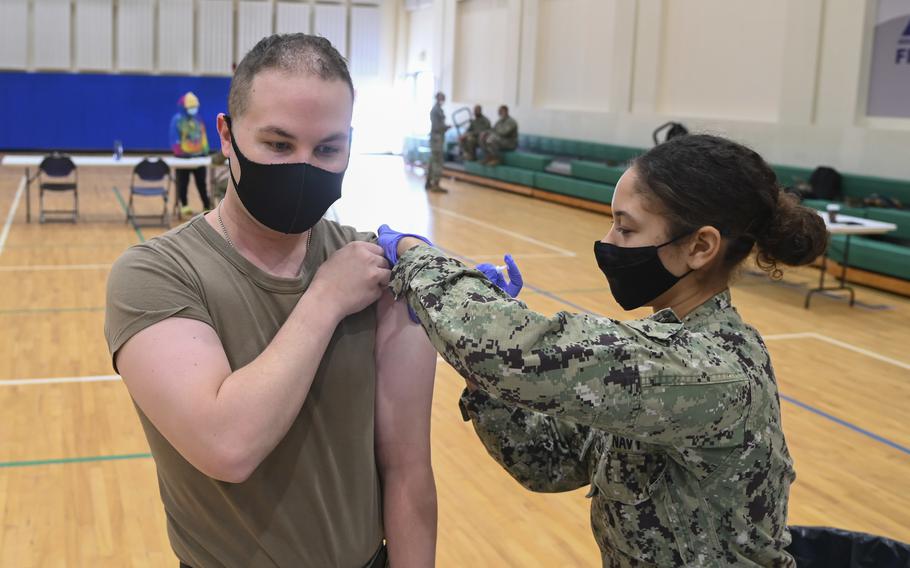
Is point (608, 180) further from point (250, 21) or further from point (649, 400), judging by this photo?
point (649, 400)

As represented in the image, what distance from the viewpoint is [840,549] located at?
248 centimetres

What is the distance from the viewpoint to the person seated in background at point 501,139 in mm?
19438

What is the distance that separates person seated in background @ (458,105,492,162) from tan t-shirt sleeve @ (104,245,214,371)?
19.0 metres

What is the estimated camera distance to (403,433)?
1667 mm

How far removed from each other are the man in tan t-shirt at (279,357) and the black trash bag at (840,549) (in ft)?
4.12

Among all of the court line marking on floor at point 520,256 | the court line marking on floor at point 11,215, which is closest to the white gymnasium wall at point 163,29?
the court line marking on floor at point 11,215

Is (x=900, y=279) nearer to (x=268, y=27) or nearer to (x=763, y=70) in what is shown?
(x=763, y=70)

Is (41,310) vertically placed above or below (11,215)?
below

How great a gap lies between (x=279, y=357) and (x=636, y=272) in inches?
27.5

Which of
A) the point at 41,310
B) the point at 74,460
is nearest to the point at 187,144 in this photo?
the point at 41,310

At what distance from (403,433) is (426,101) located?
24.7 metres

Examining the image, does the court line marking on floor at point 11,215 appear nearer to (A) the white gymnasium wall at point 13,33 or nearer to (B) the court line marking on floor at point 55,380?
(B) the court line marking on floor at point 55,380

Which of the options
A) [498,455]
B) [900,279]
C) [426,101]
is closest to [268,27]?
[426,101]

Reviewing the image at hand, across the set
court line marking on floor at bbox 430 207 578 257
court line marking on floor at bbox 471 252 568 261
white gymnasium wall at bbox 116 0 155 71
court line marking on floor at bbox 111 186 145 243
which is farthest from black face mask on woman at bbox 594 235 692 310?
white gymnasium wall at bbox 116 0 155 71
